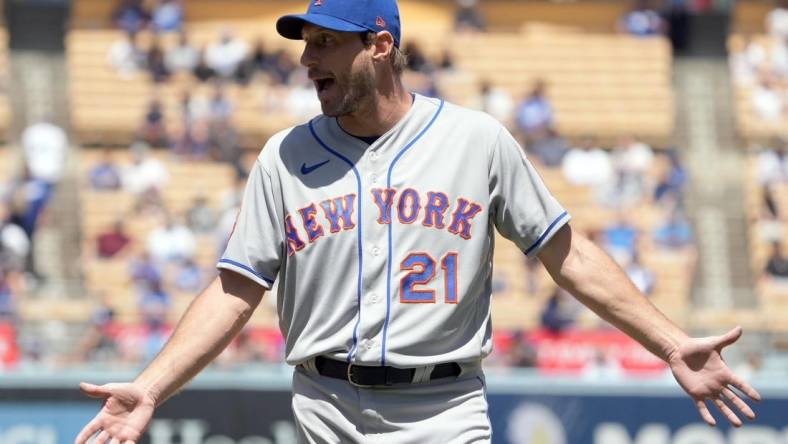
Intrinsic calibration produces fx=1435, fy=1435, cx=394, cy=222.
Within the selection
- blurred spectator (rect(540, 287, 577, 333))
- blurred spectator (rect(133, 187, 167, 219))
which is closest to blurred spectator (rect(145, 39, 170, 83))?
blurred spectator (rect(133, 187, 167, 219))

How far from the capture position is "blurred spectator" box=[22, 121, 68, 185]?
16.4 m

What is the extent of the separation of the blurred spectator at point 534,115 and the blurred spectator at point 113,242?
208 inches

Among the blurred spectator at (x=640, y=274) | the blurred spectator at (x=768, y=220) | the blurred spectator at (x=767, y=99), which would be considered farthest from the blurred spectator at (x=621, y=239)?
the blurred spectator at (x=767, y=99)

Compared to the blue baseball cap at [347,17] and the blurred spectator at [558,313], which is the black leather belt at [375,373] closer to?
the blue baseball cap at [347,17]

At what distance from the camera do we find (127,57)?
734 inches

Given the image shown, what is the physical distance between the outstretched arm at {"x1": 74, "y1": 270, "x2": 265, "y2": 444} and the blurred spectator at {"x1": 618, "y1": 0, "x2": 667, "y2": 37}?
17372mm

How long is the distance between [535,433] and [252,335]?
19.3 feet

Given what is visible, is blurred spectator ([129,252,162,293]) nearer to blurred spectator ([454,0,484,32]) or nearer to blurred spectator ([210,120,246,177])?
blurred spectator ([210,120,246,177])

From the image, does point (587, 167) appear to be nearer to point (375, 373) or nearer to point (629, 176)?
point (629, 176)

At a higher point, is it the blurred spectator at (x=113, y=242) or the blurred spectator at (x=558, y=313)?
the blurred spectator at (x=113, y=242)

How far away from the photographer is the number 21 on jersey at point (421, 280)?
12.5 feet

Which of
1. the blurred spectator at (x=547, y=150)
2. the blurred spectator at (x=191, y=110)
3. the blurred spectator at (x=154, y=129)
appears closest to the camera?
the blurred spectator at (x=154, y=129)

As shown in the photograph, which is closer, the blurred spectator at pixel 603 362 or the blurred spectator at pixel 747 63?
the blurred spectator at pixel 603 362

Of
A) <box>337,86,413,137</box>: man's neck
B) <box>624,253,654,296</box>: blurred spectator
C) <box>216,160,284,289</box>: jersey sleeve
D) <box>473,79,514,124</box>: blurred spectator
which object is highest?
<box>337,86,413,137</box>: man's neck
